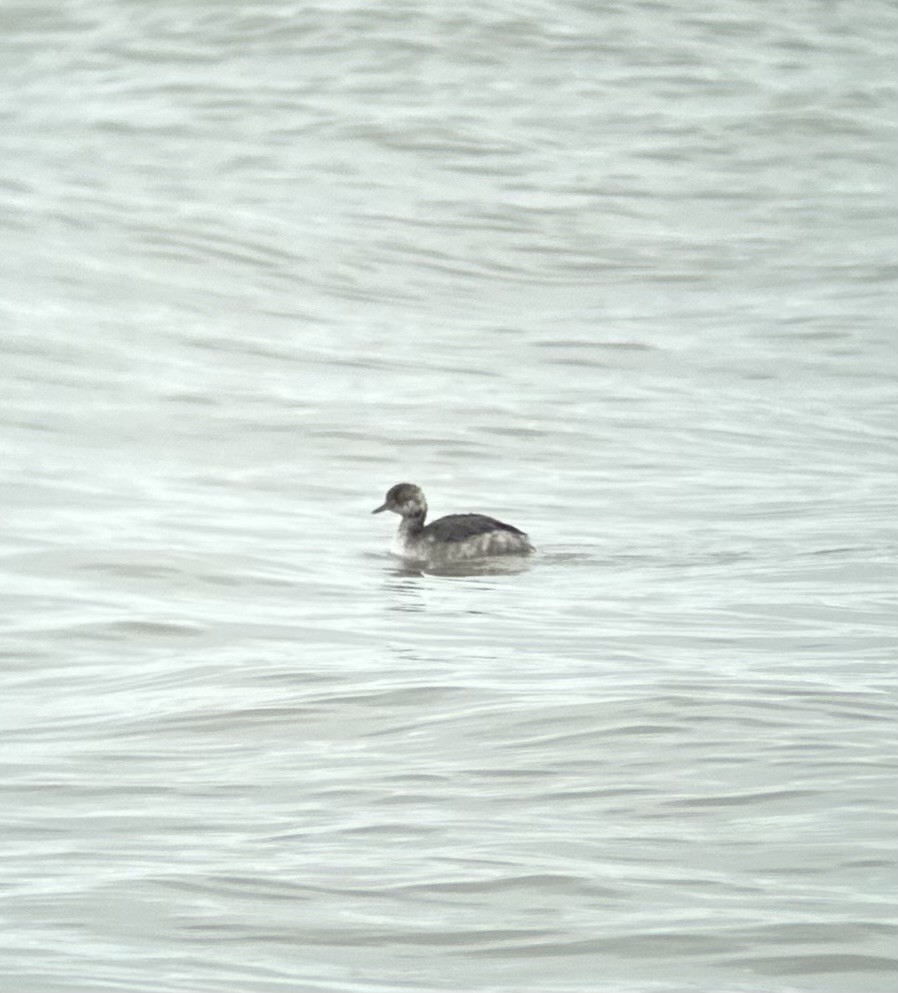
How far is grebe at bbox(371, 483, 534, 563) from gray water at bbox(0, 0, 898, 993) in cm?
33

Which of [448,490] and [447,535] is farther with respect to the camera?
[448,490]

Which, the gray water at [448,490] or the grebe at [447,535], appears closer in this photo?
the gray water at [448,490]

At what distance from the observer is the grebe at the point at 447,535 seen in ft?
38.1

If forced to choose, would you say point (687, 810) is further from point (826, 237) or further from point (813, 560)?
point (826, 237)

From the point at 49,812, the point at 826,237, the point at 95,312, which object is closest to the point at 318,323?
the point at 95,312

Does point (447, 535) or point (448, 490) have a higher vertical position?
point (448, 490)

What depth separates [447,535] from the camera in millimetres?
12055

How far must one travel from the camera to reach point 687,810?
6164mm

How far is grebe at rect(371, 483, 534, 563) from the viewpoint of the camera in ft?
38.1

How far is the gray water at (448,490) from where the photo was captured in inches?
214

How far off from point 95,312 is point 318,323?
203cm

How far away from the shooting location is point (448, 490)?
14.6 m

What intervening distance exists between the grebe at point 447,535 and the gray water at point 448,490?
12.9 inches

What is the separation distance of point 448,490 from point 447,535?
2.51 metres
